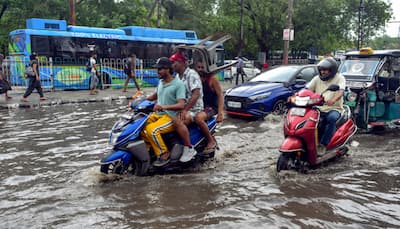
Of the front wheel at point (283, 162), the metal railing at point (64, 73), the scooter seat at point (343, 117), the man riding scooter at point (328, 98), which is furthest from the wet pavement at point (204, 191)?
the metal railing at point (64, 73)

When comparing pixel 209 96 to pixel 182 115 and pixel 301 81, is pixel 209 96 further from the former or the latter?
pixel 301 81

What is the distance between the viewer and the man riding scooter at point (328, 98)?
5.88 meters

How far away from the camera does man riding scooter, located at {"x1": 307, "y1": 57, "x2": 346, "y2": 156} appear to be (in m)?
5.88

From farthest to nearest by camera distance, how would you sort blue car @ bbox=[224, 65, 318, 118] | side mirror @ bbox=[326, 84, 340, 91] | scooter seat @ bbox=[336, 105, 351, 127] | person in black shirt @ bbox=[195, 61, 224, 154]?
blue car @ bbox=[224, 65, 318, 118] → scooter seat @ bbox=[336, 105, 351, 127] → person in black shirt @ bbox=[195, 61, 224, 154] → side mirror @ bbox=[326, 84, 340, 91]

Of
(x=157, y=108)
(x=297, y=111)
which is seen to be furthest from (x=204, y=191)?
(x=297, y=111)

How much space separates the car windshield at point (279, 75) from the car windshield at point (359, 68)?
177 centimetres

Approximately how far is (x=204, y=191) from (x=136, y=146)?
1.05m

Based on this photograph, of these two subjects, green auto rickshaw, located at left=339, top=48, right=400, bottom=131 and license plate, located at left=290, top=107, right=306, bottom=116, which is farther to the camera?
green auto rickshaw, located at left=339, top=48, right=400, bottom=131

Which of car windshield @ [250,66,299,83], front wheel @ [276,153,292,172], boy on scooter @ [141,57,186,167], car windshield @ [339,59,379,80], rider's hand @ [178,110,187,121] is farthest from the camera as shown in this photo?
car windshield @ [250,66,299,83]

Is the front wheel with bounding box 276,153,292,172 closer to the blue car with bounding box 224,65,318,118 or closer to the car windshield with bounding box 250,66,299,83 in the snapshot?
the blue car with bounding box 224,65,318,118

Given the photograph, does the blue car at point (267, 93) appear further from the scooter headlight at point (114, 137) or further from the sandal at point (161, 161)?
the scooter headlight at point (114, 137)

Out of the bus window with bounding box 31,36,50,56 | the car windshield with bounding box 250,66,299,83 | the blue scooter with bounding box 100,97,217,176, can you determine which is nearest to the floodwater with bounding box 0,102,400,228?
the blue scooter with bounding box 100,97,217,176

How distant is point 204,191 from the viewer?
491 centimetres

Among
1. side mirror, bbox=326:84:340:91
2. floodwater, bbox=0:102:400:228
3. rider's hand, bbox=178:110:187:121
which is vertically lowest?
floodwater, bbox=0:102:400:228
